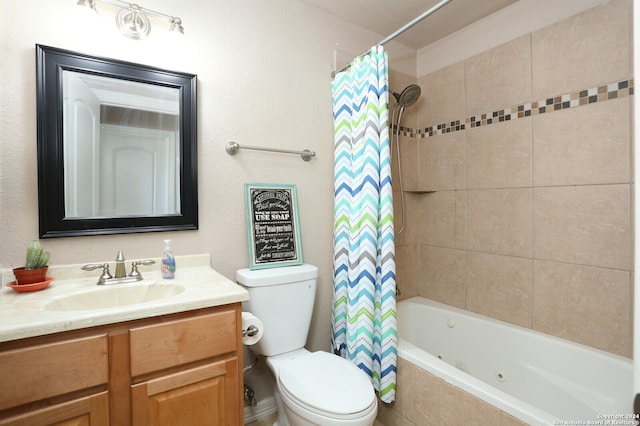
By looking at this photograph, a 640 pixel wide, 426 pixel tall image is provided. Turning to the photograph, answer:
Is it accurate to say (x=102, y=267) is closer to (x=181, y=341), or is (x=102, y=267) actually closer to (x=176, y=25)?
(x=181, y=341)

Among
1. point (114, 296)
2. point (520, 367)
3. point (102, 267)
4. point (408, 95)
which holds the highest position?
point (408, 95)

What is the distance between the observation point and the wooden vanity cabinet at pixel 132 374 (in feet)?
2.72

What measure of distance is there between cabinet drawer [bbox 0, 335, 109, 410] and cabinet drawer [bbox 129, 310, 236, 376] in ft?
0.29

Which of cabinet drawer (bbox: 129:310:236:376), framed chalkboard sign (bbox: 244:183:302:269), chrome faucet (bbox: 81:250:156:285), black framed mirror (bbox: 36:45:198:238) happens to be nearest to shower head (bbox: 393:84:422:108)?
framed chalkboard sign (bbox: 244:183:302:269)

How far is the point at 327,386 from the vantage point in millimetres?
1259

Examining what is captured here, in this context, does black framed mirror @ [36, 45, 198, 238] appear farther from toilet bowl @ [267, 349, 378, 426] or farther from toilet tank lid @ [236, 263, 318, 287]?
toilet bowl @ [267, 349, 378, 426]

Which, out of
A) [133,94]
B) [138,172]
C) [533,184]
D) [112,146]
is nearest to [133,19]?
[133,94]

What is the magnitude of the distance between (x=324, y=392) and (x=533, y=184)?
63.1 inches

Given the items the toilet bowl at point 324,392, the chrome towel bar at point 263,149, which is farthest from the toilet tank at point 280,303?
the chrome towel bar at point 263,149

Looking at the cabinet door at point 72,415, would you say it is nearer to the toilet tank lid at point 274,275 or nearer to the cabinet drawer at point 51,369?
the cabinet drawer at point 51,369

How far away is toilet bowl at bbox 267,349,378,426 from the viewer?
1.12 m

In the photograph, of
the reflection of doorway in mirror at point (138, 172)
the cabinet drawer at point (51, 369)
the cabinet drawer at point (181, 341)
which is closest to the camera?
the cabinet drawer at point (51, 369)

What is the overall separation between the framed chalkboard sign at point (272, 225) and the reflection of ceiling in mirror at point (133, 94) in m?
0.55

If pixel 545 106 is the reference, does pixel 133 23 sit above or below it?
above
